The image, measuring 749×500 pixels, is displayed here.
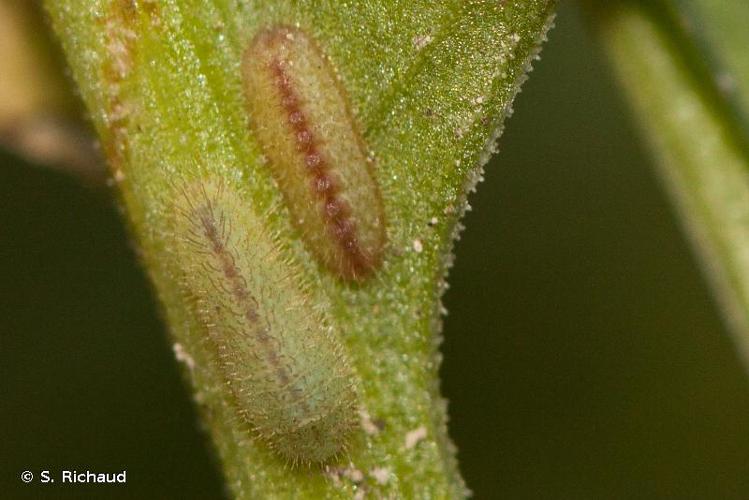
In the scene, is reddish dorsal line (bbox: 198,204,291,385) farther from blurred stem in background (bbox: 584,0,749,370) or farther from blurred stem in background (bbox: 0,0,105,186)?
blurred stem in background (bbox: 584,0,749,370)

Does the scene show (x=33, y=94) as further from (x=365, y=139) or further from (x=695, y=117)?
(x=695, y=117)

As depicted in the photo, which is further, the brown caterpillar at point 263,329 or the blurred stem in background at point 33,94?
the blurred stem in background at point 33,94

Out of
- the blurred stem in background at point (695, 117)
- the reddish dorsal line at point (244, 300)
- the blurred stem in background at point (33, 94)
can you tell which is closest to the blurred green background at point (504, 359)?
the blurred stem in background at point (33, 94)

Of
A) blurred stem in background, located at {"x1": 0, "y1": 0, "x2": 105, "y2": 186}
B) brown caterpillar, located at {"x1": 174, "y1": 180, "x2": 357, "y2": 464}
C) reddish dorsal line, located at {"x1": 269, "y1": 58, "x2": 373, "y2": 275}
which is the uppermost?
blurred stem in background, located at {"x1": 0, "y1": 0, "x2": 105, "y2": 186}

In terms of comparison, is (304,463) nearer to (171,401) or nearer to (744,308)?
(744,308)

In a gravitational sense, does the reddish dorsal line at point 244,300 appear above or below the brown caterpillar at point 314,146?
below

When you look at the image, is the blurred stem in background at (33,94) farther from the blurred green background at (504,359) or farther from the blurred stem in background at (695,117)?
the blurred green background at (504,359)

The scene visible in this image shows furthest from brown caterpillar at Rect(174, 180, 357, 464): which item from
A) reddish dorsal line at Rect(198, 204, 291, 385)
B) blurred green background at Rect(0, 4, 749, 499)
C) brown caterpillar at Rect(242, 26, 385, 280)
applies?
blurred green background at Rect(0, 4, 749, 499)
